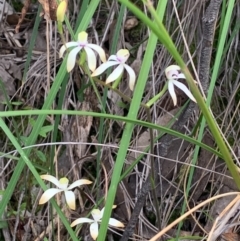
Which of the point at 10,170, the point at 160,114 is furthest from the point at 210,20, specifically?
the point at 10,170

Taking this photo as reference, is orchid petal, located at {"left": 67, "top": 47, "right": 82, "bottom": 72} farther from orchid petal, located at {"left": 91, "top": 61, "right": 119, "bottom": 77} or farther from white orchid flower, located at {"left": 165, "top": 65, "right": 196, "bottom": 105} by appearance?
white orchid flower, located at {"left": 165, "top": 65, "right": 196, "bottom": 105}

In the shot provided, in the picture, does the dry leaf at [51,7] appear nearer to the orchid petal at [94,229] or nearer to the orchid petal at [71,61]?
the orchid petal at [71,61]

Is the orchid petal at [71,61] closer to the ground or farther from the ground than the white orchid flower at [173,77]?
farther from the ground

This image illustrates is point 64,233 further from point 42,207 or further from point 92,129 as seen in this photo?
point 92,129

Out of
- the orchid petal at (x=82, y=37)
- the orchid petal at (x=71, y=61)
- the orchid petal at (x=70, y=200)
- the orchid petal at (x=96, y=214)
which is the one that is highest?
the orchid petal at (x=82, y=37)

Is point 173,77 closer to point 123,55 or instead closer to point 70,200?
point 123,55

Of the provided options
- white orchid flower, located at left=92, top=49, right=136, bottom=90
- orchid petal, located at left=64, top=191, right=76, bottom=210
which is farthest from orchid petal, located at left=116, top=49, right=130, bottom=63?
orchid petal, located at left=64, top=191, right=76, bottom=210

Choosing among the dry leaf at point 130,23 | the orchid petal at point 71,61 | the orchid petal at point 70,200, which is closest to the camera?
the orchid petal at point 71,61

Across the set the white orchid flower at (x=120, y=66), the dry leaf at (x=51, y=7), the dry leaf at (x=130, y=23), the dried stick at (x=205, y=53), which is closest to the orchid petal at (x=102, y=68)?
the white orchid flower at (x=120, y=66)

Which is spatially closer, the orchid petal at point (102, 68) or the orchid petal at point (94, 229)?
the orchid petal at point (102, 68)

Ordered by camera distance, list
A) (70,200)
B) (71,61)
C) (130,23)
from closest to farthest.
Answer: (71,61) < (70,200) < (130,23)

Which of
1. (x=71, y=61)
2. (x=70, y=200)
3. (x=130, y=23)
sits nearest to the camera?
(x=71, y=61)

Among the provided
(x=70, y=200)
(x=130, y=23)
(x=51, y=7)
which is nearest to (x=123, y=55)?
(x=51, y=7)
